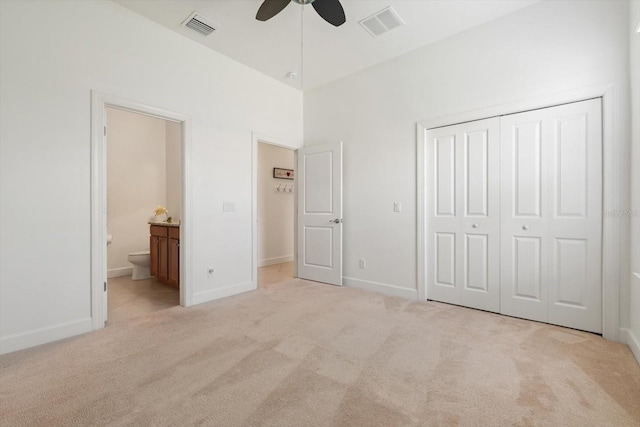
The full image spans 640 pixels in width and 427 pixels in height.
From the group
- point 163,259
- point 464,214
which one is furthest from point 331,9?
point 163,259

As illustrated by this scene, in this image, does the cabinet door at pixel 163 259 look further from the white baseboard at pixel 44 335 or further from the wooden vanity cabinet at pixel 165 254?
the white baseboard at pixel 44 335

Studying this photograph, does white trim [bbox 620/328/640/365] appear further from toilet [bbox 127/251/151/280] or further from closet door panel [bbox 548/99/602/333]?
toilet [bbox 127/251/151/280]

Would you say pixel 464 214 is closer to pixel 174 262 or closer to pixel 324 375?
pixel 324 375

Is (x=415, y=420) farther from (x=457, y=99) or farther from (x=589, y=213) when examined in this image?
(x=457, y=99)

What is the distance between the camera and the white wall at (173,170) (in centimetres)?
499

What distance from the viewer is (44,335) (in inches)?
88.5

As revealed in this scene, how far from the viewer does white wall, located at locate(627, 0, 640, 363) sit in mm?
2022

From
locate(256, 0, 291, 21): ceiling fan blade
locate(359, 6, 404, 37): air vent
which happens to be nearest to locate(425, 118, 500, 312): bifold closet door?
locate(359, 6, 404, 37): air vent

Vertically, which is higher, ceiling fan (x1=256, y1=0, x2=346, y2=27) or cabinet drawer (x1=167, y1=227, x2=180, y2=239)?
ceiling fan (x1=256, y1=0, x2=346, y2=27)

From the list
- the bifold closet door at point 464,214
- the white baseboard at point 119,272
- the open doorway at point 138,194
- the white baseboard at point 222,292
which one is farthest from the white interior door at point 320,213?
the white baseboard at point 119,272

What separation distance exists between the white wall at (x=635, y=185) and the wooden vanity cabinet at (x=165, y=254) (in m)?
4.34

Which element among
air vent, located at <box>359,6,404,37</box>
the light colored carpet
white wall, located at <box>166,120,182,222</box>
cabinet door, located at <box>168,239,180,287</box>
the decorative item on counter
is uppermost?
air vent, located at <box>359,6,404,37</box>

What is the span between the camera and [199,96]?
10.7ft

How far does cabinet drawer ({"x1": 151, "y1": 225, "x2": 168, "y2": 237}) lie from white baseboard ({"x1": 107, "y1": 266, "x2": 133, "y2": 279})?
105cm
